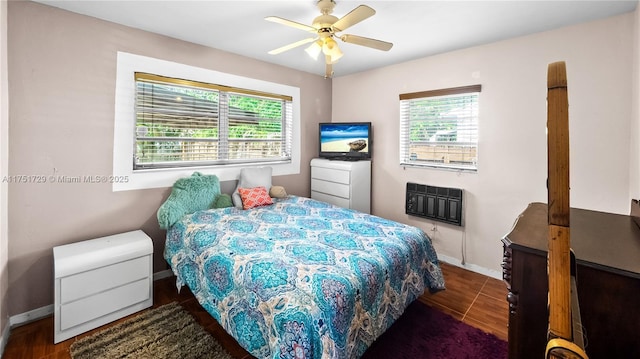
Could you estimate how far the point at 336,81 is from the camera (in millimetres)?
4543

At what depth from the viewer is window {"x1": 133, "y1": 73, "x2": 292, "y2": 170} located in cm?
287

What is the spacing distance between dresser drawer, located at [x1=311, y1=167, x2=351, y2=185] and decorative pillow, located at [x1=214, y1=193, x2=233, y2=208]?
4.59 feet

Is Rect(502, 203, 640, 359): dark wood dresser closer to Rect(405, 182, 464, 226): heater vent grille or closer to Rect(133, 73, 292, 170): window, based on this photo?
Rect(405, 182, 464, 226): heater vent grille

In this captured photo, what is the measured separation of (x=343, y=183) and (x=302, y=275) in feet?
7.58

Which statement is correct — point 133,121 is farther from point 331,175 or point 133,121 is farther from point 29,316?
point 331,175

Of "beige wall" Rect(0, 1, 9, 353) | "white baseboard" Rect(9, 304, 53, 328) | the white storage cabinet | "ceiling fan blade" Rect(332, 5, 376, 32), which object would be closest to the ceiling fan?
"ceiling fan blade" Rect(332, 5, 376, 32)

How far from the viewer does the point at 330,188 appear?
4035 millimetres

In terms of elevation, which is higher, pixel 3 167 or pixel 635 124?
pixel 635 124

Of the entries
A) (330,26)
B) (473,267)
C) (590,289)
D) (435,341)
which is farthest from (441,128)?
(590,289)

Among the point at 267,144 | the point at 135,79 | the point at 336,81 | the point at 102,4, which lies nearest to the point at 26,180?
the point at 135,79

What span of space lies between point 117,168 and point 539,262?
316cm

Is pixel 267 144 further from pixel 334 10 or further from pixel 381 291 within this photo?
pixel 381 291

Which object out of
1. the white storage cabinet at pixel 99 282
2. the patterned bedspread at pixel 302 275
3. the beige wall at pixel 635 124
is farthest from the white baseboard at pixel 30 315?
the beige wall at pixel 635 124

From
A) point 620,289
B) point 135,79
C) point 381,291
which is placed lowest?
point 381,291
